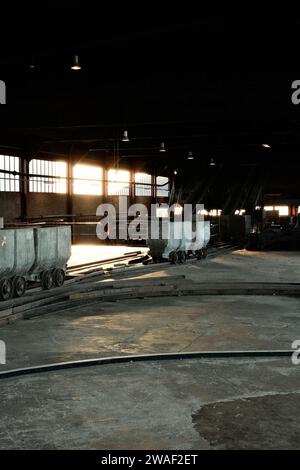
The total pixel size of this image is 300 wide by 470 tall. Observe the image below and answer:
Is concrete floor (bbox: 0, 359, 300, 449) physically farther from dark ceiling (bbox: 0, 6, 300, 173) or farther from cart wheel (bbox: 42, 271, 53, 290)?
cart wheel (bbox: 42, 271, 53, 290)

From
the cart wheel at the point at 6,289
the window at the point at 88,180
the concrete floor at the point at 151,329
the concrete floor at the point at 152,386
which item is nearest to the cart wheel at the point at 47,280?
the cart wheel at the point at 6,289

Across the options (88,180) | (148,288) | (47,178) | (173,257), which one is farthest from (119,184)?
(148,288)

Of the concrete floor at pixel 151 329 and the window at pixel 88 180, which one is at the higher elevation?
the window at pixel 88 180

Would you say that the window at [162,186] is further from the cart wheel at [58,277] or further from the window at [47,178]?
the cart wheel at [58,277]

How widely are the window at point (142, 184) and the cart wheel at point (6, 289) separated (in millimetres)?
28309

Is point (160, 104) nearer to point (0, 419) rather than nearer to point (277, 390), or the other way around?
point (277, 390)

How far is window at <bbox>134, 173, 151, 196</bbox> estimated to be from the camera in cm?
4131

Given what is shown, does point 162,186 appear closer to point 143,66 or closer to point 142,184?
point 142,184

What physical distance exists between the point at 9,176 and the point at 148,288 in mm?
15013

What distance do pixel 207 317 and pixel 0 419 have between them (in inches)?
262

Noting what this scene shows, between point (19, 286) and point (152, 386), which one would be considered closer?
point (152, 386)

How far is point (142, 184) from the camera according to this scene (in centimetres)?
4069

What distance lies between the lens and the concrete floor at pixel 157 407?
5.08 meters
